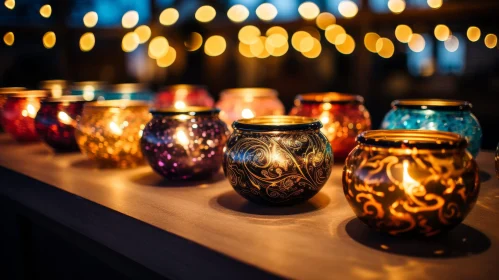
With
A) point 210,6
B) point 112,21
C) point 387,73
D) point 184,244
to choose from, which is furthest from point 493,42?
point 184,244

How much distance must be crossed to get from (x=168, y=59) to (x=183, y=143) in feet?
13.2

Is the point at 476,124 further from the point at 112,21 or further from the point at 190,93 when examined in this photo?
the point at 112,21

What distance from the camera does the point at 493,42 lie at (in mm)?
4547

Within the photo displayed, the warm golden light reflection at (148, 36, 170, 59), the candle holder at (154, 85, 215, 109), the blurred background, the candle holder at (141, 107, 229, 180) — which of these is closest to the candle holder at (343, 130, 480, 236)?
the candle holder at (141, 107, 229, 180)

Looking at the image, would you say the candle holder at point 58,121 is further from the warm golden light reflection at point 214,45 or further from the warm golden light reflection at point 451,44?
the warm golden light reflection at point 451,44

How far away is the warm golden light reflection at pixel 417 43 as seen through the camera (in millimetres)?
5277

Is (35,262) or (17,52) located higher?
(17,52)

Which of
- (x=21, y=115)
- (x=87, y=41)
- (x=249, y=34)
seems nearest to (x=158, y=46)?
(x=87, y=41)

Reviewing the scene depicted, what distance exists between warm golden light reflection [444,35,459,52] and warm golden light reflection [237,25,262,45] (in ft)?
6.82

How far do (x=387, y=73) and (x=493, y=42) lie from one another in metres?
1.05

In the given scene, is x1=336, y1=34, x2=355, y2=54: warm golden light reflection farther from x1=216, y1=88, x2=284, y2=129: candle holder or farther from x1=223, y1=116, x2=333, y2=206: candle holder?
x1=223, y1=116, x2=333, y2=206: candle holder

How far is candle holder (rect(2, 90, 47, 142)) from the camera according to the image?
1735mm

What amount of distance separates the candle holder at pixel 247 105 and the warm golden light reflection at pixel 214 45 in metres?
3.02

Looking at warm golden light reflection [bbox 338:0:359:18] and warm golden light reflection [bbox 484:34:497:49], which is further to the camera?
warm golden light reflection [bbox 484:34:497:49]
